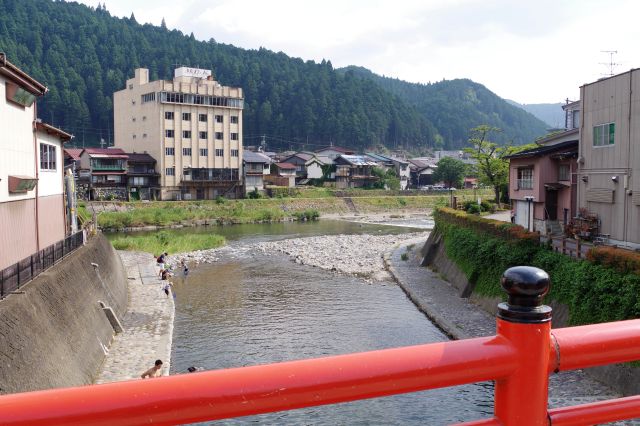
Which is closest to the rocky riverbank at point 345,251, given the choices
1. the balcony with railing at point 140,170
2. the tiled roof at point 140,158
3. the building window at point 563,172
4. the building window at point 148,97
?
the building window at point 563,172

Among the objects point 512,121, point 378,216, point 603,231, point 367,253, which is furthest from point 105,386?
point 512,121

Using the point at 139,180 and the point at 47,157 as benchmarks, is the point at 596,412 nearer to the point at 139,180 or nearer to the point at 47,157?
the point at 47,157

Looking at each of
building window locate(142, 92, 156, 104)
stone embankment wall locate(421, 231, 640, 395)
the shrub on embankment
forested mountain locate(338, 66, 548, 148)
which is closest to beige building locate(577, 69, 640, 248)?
the shrub on embankment

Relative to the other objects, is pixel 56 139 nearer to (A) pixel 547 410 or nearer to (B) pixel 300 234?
(A) pixel 547 410

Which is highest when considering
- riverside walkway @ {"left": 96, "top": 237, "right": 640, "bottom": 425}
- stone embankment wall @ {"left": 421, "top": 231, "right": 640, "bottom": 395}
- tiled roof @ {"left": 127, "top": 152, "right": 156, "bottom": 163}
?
tiled roof @ {"left": 127, "top": 152, "right": 156, "bottom": 163}

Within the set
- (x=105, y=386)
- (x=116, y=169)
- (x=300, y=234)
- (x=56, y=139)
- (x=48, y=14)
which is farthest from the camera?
(x=48, y=14)

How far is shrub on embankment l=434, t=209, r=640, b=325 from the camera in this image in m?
13.2

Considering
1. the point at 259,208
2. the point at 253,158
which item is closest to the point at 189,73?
the point at 253,158

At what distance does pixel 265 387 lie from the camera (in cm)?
141

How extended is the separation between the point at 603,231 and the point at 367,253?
19248 mm

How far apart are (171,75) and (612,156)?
10691cm

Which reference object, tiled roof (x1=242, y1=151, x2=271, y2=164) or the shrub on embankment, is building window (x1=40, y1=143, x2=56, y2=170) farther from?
tiled roof (x1=242, y1=151, x2=271, y2=164)

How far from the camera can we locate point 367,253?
36250 millimetres

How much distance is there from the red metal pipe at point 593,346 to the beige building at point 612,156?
54.5 feet
